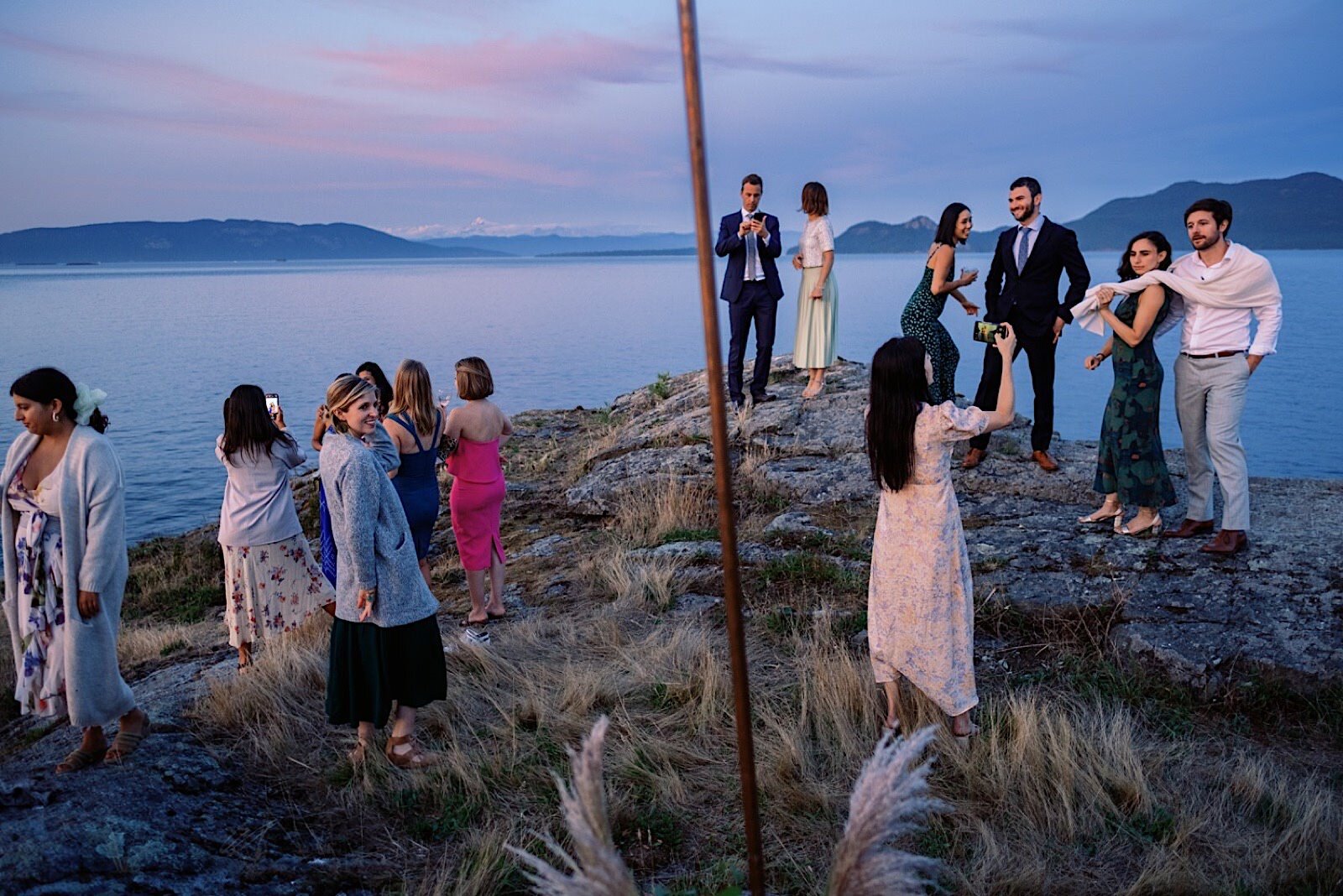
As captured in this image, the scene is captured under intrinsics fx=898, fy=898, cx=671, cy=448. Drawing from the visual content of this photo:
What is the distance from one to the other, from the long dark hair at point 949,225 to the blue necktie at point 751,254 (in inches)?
89.9

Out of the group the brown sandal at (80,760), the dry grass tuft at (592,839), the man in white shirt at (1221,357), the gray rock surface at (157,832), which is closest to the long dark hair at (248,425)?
the gray rock surface at (157,832)

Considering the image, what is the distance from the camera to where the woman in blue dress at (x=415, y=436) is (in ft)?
18.1

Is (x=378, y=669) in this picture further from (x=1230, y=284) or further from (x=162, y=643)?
(x=1230, y=284)

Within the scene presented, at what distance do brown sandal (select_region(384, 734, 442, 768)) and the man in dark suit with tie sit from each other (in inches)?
188

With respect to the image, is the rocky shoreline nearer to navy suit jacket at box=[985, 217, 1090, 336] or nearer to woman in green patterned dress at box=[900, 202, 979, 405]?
woman in green patterned dress at box=[900, 202, 979, 405]

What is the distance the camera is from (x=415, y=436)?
5539 millimetres

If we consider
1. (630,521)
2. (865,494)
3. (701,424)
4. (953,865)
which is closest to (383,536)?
(953,865)

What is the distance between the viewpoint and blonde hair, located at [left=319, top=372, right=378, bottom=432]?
12.8 ft

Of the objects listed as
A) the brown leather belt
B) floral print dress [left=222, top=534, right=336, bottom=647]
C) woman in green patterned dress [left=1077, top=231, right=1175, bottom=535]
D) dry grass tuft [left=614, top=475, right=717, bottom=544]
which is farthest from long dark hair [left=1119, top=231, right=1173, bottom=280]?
floral print dress [left=222, top=534, right=336, bottom=647]

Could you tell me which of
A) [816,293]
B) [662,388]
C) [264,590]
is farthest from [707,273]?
[662,388]

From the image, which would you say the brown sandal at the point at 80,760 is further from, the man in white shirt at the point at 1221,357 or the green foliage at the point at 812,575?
the man in white shirt at the point at 1221,357

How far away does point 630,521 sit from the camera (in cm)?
779

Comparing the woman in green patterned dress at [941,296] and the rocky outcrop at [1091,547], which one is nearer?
the rocky outcrop at [1091,547]

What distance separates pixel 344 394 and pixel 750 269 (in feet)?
19.7
